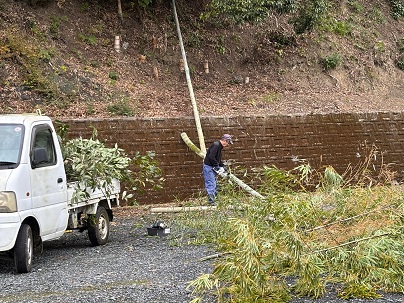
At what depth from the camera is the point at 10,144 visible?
1088 cm

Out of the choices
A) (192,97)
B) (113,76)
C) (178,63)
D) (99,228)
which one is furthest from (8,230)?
(178,63)

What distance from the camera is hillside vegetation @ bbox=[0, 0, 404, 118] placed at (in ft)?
73.8

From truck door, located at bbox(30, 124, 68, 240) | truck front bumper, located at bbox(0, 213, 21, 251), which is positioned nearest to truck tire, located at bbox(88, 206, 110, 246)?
truck door, located at bbox(30, 124, 68, 240)

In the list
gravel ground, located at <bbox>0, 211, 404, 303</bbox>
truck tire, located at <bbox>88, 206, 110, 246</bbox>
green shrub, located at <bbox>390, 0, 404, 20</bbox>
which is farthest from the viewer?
green shrub, located at <bbox>390, 0, 404, 20</bbox>

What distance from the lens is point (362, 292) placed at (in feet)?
26.9

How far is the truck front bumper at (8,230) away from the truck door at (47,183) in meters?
0.55

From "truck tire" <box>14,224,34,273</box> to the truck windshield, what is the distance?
35.5 inches

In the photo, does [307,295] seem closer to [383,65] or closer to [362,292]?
[362,292]

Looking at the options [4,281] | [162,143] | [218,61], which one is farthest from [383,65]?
[4,281]

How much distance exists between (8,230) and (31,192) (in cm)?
72

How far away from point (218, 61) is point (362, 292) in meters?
19.5

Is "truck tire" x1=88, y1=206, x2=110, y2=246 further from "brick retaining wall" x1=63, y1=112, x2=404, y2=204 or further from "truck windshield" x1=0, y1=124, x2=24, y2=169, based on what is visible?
"brick retaining wall" x1=63, y1=112, x2=404, y2=204

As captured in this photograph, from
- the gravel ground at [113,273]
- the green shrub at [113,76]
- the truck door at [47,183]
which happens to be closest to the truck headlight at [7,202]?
the truck door at [47,183]

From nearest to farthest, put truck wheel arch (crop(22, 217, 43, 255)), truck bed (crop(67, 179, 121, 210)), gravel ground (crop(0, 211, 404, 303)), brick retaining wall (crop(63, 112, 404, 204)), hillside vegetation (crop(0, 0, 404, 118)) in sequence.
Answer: gravel ground (crop(0, 211, 404, 303)) < truck wheel arch (crop(22, 217, 43, 255)) < truck bed (crop(67, 179, 121, 210)) < brick retaining wall (crop(63, 112, 404, 204)) < hillside vegetation (crop(0, 0, 404, 118))
